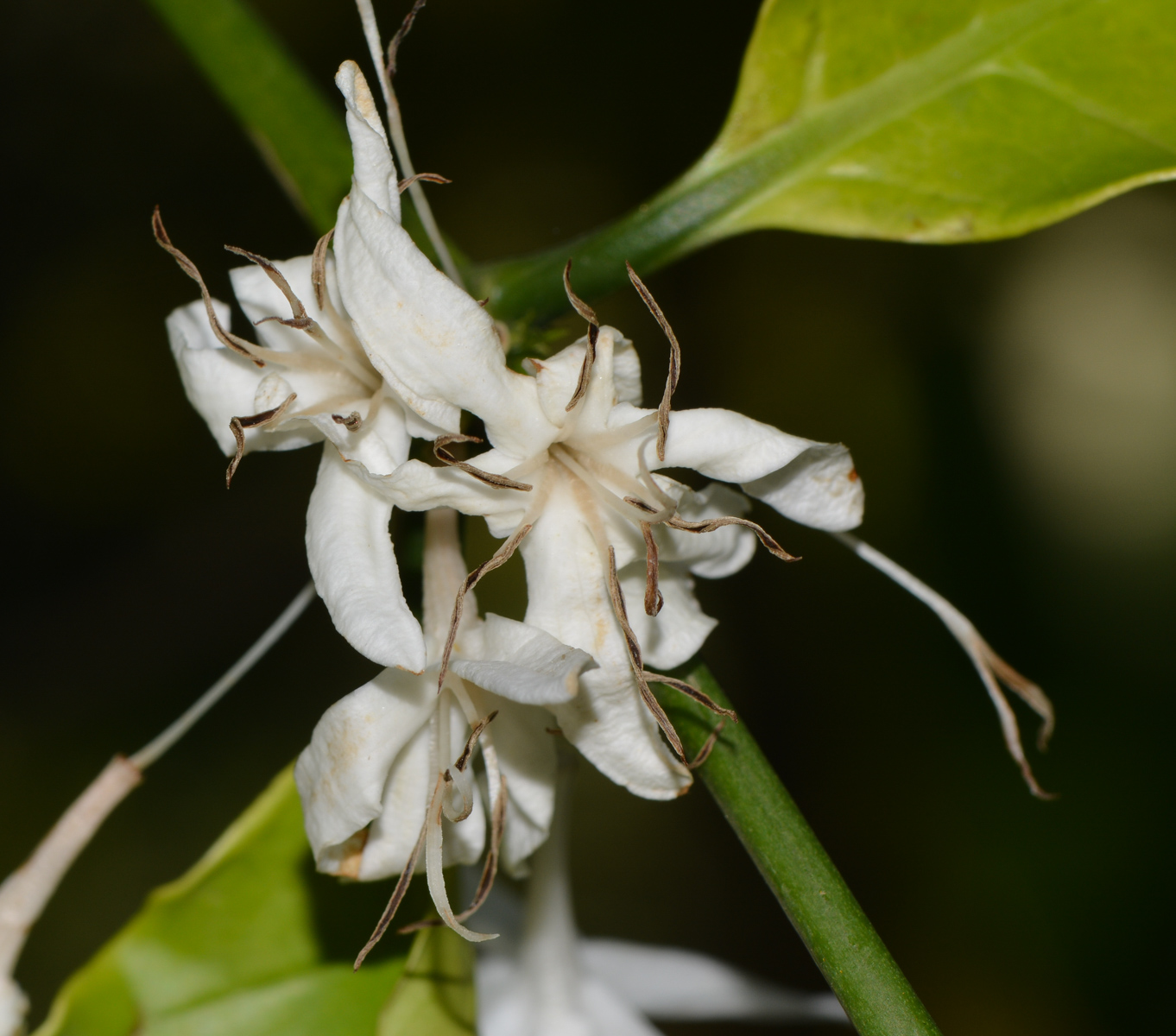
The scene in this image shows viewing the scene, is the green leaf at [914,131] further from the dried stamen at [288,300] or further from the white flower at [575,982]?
the white flower at [575,982]

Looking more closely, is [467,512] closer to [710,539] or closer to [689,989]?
[710,539]

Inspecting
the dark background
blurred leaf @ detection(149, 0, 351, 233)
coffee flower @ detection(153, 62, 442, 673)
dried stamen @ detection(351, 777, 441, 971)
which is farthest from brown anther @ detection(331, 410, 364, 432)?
the dark background

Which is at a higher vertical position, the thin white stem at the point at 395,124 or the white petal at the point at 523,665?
the thin white stem at the point at 395,124

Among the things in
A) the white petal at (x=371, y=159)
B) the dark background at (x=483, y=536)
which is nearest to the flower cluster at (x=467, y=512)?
the white petal at (x=371, y=159)

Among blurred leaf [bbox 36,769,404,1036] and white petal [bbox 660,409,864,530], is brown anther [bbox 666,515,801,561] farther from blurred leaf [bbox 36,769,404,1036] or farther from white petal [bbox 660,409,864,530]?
blurred leaf [bbox 36,769,404,1036]

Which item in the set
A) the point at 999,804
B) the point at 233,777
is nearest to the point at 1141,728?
the point at 999,804

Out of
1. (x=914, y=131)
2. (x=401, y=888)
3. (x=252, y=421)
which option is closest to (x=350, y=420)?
(x=252, y=421)
